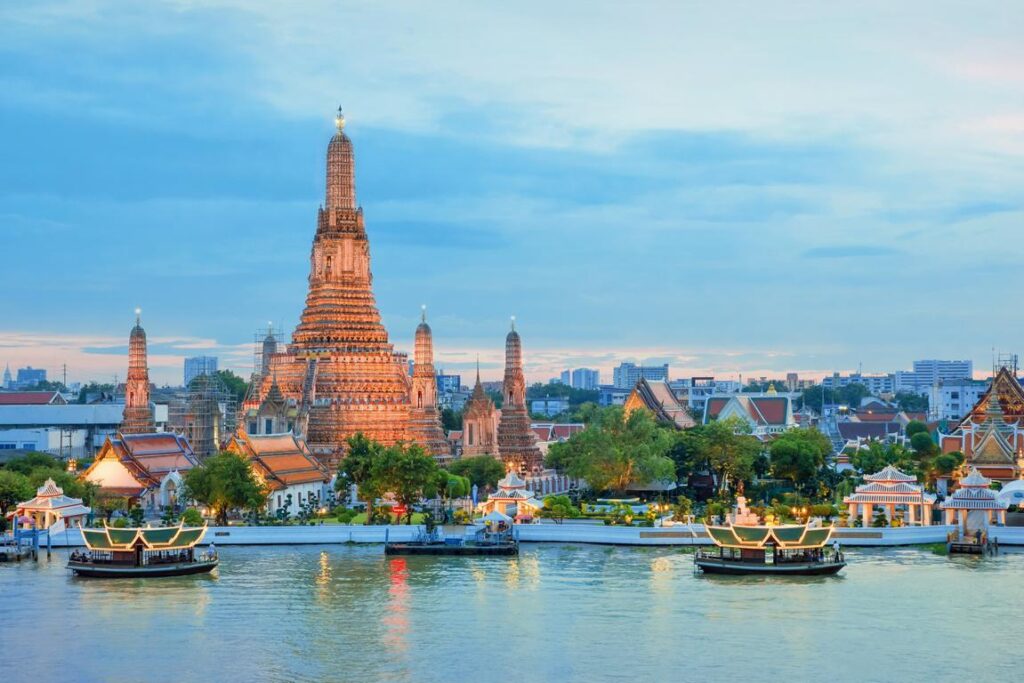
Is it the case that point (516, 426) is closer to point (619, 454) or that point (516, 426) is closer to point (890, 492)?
point (619, 454)

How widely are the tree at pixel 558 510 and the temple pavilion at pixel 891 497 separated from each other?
13466mm

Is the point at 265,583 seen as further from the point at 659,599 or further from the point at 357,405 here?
the point at 357,405

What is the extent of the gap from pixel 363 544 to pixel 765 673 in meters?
30.0

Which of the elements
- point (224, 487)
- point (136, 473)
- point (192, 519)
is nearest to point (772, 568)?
point (224, 487)

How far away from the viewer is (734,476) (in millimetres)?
89812

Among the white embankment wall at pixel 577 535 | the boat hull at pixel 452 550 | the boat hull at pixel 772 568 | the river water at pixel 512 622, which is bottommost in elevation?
the river water at pixel 512 622

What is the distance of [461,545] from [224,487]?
1296 cm

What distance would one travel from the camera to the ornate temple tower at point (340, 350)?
92.8 metres

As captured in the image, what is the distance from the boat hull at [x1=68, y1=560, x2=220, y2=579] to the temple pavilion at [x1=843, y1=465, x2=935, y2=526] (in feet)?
100

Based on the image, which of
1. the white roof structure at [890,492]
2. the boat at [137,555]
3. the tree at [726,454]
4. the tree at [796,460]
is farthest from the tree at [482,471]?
the boat at [137,555]

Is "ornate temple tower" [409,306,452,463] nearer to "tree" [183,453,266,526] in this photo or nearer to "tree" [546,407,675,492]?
"tree" [546,407,675,492]

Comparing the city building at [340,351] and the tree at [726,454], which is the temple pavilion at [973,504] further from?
the city building at [340,351]

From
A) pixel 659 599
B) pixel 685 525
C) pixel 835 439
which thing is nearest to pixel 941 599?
pixel 659 599

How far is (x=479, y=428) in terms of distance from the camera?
10038cm
